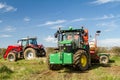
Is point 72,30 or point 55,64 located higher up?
point 72,30

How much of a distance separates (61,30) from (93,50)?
3644 millimetres

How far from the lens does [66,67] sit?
693 inches

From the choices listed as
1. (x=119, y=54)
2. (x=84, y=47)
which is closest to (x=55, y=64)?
(x=84, y=47)

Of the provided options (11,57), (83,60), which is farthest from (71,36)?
(11,57)

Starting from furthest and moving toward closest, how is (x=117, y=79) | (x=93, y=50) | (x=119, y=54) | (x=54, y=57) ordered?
(x=119, y=54), (x=93, y=50), (x=54, y=57), (x=117, y=79)

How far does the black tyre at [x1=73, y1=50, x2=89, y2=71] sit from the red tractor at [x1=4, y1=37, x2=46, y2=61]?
419 inches

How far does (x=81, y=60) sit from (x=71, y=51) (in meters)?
0.83

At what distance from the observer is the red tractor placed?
2667cm

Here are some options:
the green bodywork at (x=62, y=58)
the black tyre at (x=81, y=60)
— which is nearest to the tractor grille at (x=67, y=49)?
the green bodywork at (x=62, y=58)

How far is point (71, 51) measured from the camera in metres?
16.5

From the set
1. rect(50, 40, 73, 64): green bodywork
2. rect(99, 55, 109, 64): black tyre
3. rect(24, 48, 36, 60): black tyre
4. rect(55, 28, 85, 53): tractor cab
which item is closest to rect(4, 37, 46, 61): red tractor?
rect(24, 48, 36, 60): black tyre

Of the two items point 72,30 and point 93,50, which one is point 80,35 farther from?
point 93,50

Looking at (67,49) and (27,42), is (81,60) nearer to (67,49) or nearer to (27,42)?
(67,49)

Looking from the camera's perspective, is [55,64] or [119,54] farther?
[119,54]
